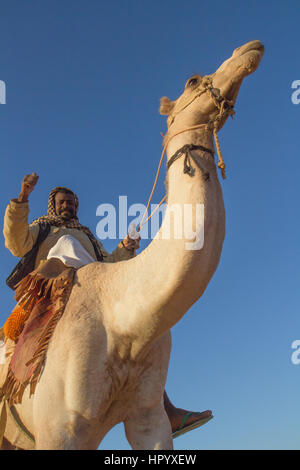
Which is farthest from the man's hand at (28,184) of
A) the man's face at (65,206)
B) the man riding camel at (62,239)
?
the man's face at (65,206)

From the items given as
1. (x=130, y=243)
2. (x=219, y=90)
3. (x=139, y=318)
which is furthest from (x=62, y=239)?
(x=219, y=90)

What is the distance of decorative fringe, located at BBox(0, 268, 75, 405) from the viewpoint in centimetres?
400

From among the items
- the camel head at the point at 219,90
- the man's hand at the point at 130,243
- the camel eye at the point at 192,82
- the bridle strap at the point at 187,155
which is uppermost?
the camel eye at the point at 192,82

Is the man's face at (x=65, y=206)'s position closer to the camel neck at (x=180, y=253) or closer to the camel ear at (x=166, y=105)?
the camel ear at (x=166, y=105)

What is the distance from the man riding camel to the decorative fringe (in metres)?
0.33

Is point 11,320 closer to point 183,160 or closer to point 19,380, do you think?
point 19,380

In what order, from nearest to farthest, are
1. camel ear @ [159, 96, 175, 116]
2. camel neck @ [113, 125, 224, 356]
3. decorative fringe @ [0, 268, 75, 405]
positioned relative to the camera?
camel neck @ [113, 125, 224, 356], decorative fringe @ [0, 268, 75, 405], camel ear @ [159, 96, 175, 116]

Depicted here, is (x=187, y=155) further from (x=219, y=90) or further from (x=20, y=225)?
(x=20, y=225)

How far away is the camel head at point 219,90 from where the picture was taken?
402 centimetres

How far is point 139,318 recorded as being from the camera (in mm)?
3838

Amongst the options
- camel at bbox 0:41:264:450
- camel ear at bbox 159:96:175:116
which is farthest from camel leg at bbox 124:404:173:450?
camel ear at bbox 159:96:175:116

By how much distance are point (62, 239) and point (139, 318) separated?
151cm

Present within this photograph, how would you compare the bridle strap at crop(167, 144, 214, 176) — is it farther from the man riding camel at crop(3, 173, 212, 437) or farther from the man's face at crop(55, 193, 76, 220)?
the man's face at crop(55, 193, 76, 220)
